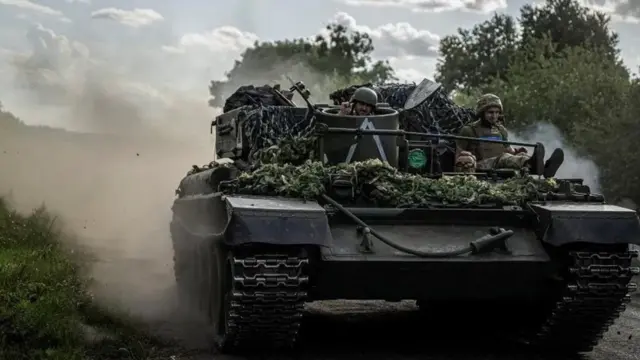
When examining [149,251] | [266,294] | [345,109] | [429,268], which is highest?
[345,109]

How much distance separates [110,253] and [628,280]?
919cm

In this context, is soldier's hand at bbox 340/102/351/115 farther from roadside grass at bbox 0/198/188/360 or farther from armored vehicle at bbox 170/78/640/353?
roadside grass at bbox 0/198/188/360

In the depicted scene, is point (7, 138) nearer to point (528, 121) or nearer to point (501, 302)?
point (528, 121)

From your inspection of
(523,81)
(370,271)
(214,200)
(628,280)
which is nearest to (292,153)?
(214,200)

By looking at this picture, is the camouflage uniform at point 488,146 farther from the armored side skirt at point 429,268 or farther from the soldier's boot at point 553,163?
the armored side skirt at point 429,268

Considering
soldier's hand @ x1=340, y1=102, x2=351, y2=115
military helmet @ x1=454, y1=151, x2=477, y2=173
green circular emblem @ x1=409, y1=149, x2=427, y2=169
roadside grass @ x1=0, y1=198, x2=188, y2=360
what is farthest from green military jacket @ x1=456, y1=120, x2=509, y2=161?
roadside grass @ x1=0, y1=198, x2=188, y2=360

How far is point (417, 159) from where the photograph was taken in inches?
417

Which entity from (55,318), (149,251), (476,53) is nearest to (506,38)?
(476,53)

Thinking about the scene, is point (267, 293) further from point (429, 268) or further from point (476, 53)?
point (476, 53)

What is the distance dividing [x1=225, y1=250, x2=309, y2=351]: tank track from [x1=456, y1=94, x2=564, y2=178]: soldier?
9.31ft

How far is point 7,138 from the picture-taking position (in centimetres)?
2236

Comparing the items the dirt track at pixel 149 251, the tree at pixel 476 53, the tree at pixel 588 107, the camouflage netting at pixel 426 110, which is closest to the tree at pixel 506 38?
the tree at pixel 476 53

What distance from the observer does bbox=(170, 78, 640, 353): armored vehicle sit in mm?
8039

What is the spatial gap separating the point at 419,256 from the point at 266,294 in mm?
1236
